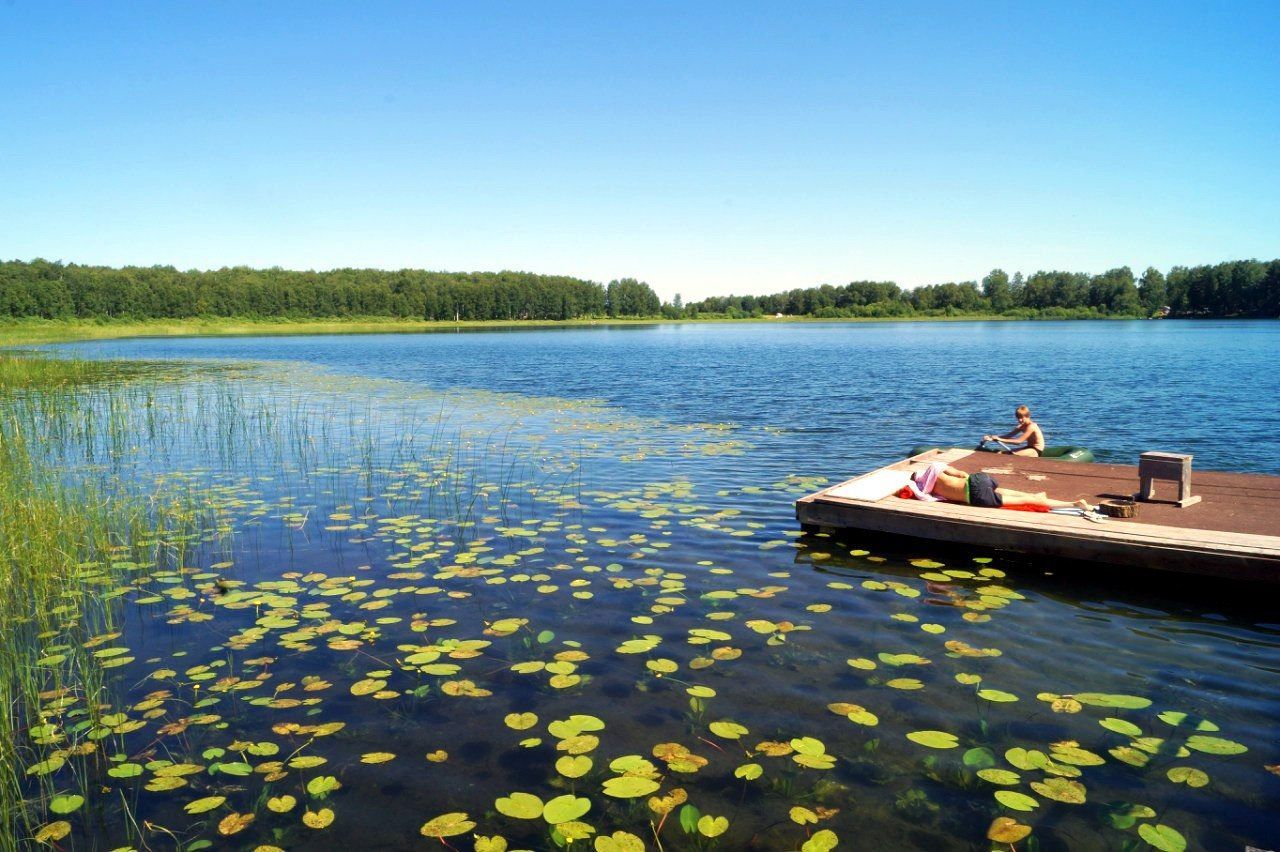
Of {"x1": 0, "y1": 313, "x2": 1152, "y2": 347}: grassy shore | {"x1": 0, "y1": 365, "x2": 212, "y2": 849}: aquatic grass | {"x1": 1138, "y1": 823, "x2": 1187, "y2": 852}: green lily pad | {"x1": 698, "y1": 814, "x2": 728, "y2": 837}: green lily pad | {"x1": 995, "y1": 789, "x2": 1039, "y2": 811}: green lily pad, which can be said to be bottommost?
{"x1": 1138, "y1": 823, "x2": 1187, "y2": 852}: green lily pad

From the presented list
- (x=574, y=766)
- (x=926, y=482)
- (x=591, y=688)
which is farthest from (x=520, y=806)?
(x=926, y=482)

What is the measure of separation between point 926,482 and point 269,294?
157 metres

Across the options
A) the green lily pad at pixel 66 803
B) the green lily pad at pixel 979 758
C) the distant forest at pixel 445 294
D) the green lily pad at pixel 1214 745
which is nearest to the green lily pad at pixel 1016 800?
the green lily pad at pixel 979 758

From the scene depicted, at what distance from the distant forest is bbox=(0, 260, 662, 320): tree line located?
212mm

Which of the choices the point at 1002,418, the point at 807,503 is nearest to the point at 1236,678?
the point at 807,503

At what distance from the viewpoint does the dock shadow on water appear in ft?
13.2

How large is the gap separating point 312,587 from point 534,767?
4.08 m

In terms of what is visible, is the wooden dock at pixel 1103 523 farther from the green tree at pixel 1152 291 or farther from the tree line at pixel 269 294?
the green tree at pixel 1152 291

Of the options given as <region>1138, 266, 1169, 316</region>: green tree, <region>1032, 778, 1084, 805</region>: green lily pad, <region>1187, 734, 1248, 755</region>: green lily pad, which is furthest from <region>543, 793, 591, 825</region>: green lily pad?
<region>1138, 266, 1169, 316</region>: green tree

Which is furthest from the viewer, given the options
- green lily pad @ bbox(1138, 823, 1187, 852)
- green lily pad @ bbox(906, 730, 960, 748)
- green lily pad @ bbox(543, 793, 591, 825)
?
green lily pad @ bbox(906, 730, 960, 748)

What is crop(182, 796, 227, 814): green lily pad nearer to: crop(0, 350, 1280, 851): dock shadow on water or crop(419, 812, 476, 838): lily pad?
crop(0, 350, 1280, 851): dock shadow on water

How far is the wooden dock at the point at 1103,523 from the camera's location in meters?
7.30

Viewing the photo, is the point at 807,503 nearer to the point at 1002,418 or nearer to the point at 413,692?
the point at 413,692

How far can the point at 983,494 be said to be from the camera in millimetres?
9164
